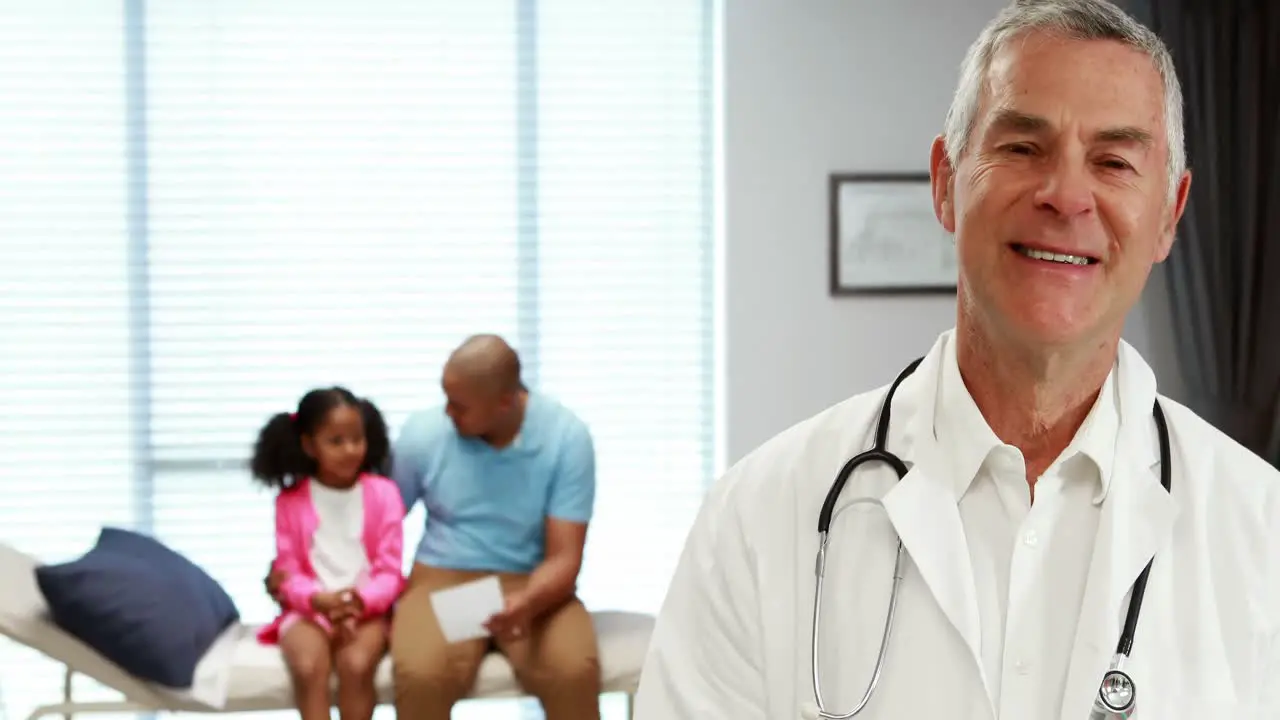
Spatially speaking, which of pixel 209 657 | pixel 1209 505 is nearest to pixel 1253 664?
pixel 1209 505

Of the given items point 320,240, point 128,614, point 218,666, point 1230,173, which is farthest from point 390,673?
point 1230,173

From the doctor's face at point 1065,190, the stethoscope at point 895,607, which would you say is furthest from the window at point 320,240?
the doctor's face at point 1065,190

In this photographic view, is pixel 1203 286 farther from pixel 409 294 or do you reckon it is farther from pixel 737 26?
pixel 409 294

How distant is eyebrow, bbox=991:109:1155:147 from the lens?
1117 millimetres

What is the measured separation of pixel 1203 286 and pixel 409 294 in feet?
8.63

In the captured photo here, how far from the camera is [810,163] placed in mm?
4250

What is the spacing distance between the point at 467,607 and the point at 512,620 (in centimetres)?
12

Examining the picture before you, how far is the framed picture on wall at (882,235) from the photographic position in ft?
13.9

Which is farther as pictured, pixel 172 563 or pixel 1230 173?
pixel 1230 173

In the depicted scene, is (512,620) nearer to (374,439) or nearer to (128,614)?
(374,439)

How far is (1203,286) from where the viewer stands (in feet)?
13.5

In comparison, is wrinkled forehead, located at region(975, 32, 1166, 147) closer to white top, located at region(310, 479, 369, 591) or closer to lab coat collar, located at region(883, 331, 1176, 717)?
lab coat collar, located at region(883, 331, 1176, 717)

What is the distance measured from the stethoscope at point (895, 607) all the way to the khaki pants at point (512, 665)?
185 cm

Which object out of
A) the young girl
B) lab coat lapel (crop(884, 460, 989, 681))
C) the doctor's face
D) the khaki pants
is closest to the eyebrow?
the doctor's face
